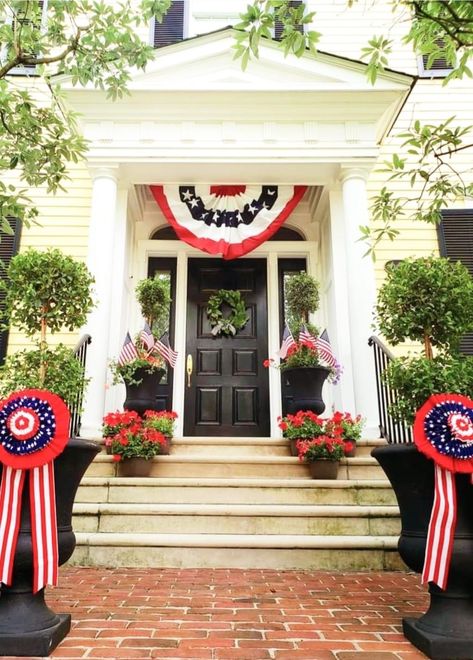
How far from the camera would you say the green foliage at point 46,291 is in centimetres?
284

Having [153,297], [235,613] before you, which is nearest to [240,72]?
[153,297]

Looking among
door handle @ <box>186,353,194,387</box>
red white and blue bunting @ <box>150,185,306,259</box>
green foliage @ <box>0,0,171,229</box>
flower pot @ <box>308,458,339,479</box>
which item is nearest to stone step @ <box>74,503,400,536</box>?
flower pot @ <box>308,458,339,479</box>

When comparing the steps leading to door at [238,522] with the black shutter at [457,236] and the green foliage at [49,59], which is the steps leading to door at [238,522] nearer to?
the green foliage at [49,59]

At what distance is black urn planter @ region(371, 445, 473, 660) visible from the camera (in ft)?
6.00

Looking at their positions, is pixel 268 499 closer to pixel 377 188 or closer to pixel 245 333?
pixel 245 333

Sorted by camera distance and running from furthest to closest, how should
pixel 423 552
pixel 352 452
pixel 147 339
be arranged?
1. pixel 147 339
2. pixel 352 452
3. pixel 423 552

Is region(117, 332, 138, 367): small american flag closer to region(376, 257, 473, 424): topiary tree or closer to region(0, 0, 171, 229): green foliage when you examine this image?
region(0, 0, 171, 229): green foliage

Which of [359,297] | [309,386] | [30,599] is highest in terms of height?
[359,297]

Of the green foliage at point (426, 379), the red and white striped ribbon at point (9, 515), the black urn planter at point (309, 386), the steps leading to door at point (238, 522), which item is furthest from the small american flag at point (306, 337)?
the red and white striped ribbon at point (9, 515)

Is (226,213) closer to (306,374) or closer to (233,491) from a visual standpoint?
(306,374)

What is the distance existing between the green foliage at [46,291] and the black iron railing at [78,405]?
113 centimetres

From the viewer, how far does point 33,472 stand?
6.39 feet

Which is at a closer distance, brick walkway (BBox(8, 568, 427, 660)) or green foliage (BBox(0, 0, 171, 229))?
brick walkway (BBox(8, 568, 427, 660))

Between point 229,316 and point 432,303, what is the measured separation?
12.6ft
